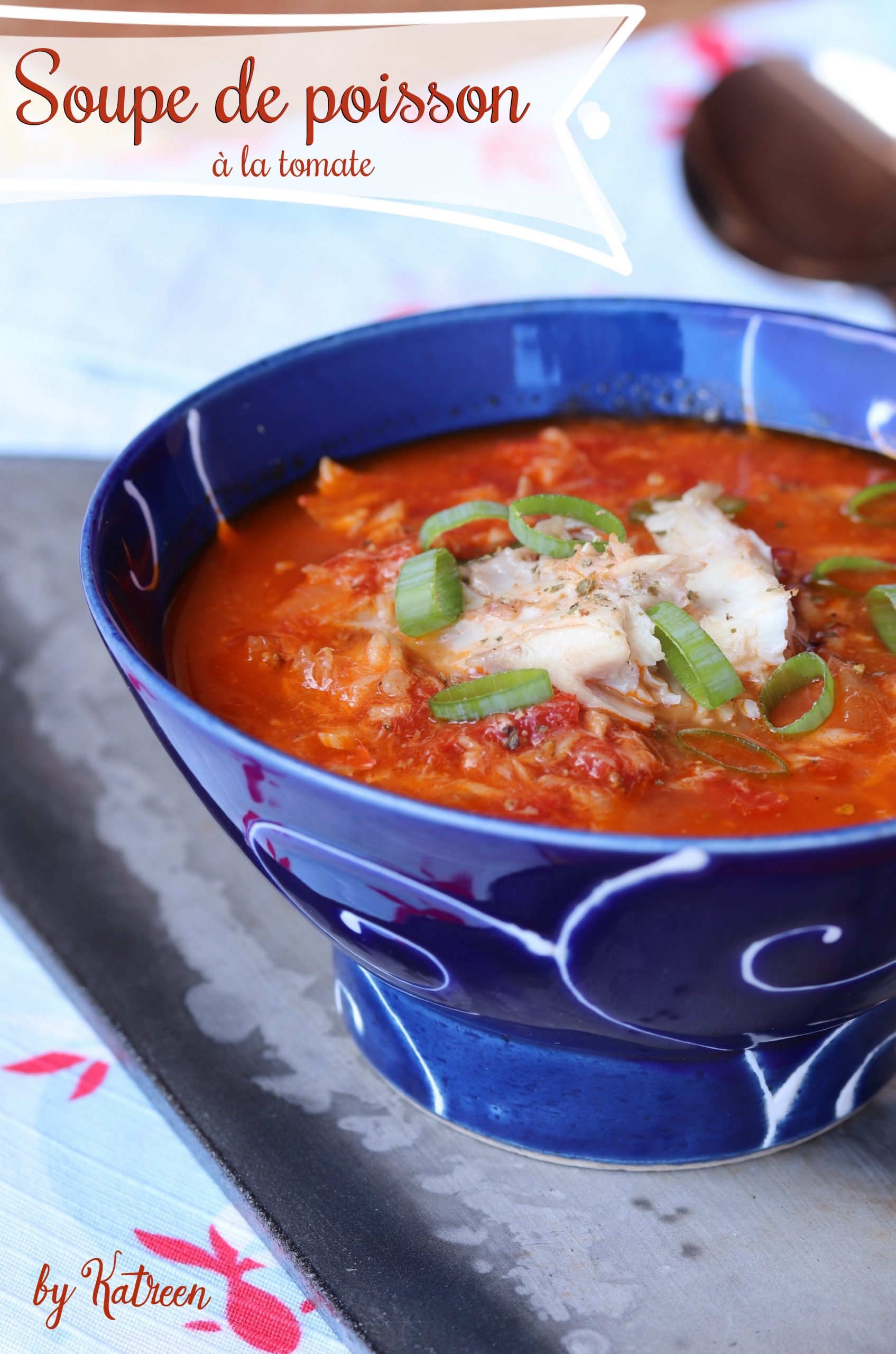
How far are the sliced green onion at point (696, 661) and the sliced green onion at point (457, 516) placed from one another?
16.3 inches

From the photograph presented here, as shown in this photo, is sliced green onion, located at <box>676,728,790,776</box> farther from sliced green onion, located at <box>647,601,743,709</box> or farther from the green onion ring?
the green onion ring

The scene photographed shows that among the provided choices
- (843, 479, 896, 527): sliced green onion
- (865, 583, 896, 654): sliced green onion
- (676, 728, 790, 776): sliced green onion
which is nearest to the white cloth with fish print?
(676, 728, 790, 776): sliced green onion

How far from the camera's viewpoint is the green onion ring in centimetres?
223

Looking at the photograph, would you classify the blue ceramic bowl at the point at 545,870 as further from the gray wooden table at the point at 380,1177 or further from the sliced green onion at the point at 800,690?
the sliced green onion at the point at 800,690

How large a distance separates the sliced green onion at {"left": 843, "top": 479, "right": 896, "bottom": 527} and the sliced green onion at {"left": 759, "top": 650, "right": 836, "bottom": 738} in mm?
600

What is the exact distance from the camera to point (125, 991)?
2217 mm

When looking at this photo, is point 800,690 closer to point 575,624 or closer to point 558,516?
A: point 575,624

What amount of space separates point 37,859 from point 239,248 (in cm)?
273

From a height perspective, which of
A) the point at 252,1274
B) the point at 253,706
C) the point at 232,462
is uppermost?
the point at 232,462

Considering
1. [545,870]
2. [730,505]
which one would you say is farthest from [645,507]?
[545,870]

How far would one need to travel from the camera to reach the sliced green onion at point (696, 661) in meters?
1.86

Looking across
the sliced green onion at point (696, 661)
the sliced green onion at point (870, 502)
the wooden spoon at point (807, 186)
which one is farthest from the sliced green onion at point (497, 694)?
the wooden spoon at point (807, 186)

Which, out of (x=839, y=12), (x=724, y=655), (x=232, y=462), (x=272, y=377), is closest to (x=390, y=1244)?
(x=724, y=655)

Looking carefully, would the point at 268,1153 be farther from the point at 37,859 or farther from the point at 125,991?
the point at 37,859
